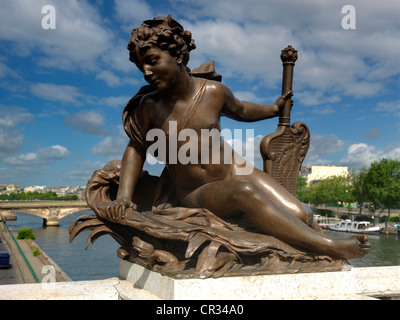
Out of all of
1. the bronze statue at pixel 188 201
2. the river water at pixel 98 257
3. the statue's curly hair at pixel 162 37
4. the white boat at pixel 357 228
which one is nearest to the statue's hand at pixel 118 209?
the bronze statue at pixel 188 201

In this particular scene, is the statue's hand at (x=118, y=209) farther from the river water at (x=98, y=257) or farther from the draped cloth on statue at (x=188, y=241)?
the river water at (x=98, y=257)

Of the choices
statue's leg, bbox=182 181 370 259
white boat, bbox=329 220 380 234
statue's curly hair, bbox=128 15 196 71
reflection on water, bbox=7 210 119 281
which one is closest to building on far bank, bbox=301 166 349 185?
white boat, bbox=329 220 380 234

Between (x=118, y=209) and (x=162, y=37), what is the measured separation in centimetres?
172

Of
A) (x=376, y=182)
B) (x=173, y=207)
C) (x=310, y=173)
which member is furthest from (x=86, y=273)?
(x=310, y=173)

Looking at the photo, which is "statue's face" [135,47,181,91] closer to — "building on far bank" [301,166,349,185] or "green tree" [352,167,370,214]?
"green tree" [352,167,370,214]

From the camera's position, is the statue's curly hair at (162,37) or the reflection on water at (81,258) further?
the reflection on water at (81,258)

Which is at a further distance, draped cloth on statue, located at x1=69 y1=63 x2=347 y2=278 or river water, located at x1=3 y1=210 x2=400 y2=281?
river water, located at x1=3 y1=210 x2=400 y2=281

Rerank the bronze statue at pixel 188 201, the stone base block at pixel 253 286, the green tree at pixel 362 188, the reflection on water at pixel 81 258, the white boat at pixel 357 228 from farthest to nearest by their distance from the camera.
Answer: the green tree at pixel 362 188
the white boat at pixel 357 228
the reflection on water at pixel 81 258
the bronze statue at pixel 188 201
the stone base block at pixel 253 286

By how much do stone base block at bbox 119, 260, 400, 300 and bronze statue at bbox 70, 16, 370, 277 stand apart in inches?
3.5

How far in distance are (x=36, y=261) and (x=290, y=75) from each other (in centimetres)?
2514

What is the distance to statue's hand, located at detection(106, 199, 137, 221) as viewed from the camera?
152 inches

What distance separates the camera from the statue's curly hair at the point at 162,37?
3730 mm

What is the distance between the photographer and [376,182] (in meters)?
39.6
